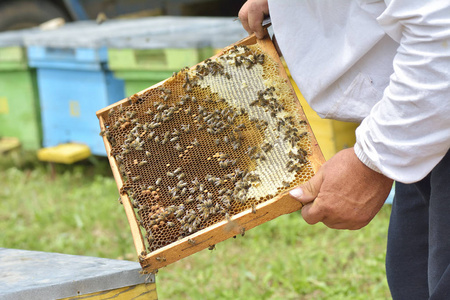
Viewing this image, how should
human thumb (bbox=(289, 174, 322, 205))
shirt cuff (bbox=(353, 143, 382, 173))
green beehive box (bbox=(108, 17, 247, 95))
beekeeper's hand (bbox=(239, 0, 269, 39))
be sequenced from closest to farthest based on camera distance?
shirt cuff (bbox=(353, 143, 382, 173))
human thumb (bbox=(289, 174, 322, 205))
beekeeper's hand (bbox=(239, 0, 269, 39))
green beehive box (bbox=(108, 17, 247, 95))

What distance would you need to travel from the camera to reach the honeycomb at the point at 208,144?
159 centimetres

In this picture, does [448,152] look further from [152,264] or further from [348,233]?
[348,233]

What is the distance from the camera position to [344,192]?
142 cm

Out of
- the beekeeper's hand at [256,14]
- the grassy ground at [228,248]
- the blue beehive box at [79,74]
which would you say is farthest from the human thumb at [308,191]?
the blue beehive box at [79,74]

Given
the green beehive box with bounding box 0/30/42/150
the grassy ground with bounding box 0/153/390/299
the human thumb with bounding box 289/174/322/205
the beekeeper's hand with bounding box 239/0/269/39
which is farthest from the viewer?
the green beehive box with bounding box 0/30/42/150

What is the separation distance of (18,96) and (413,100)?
474cm

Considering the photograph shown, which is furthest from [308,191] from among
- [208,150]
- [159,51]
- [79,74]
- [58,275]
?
[79,74]

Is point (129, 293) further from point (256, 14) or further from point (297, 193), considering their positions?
point (256, 14)

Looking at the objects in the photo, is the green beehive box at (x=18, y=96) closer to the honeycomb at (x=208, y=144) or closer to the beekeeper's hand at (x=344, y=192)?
the honeycomb at (x=208, y=144)

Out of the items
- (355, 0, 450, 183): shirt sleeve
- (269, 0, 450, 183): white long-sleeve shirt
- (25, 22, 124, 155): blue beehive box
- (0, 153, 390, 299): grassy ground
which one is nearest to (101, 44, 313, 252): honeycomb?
(269, 0, 450, 183): white long-sleeve shirt

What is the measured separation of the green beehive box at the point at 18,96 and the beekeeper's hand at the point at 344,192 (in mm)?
4229

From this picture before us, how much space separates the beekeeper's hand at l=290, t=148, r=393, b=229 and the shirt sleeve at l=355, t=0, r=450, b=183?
57 millimetres

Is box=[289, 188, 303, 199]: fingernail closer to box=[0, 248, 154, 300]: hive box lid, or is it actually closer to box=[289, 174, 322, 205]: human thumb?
box=[289, 174, 322, 205]: human thumb

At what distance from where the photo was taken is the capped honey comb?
1538 mm
